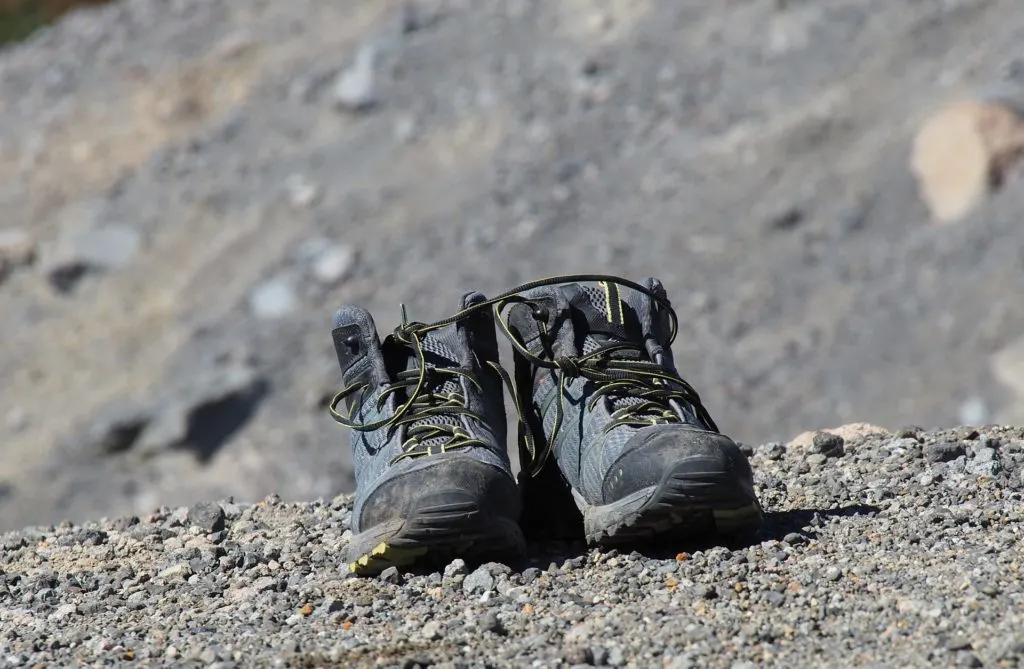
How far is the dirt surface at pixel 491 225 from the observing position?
1092 centimetres

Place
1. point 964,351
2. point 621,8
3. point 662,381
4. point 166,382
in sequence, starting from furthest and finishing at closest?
point 621,8 < point 166,382 < point 964,351 < point 662,381

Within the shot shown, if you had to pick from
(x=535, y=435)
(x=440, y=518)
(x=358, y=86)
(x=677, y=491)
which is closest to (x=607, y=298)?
(x=535, y=435)

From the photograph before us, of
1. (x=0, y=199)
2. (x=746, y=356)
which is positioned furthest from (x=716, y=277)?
(x=0, y=199)

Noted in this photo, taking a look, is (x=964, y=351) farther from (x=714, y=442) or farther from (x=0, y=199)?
(x=0, y=199)

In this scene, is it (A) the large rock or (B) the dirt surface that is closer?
(B) the dirt surface

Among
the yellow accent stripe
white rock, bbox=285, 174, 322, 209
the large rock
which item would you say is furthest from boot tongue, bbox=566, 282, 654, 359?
white rock, bbox=285, 174, 322, 209

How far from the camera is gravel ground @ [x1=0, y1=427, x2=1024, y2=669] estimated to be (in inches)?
105

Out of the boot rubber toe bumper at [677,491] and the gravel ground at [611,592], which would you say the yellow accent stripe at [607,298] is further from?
the gravel ground at [611,592]

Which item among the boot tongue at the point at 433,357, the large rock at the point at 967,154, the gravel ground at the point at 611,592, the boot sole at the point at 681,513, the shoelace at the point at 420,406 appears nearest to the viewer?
the gravel ground at the point at 611,592

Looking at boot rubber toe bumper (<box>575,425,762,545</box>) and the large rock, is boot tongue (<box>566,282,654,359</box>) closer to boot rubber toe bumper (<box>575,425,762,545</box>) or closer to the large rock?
boot rubber toe bumper (<box>575,425,762,545</box>)

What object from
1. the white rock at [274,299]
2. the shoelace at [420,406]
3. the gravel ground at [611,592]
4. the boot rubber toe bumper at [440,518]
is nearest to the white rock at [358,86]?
the white rock at [274,299]

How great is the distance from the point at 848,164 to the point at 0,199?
37.5 ft

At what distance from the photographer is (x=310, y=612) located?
10.2ft

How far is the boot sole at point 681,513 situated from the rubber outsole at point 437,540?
0.24 meters
